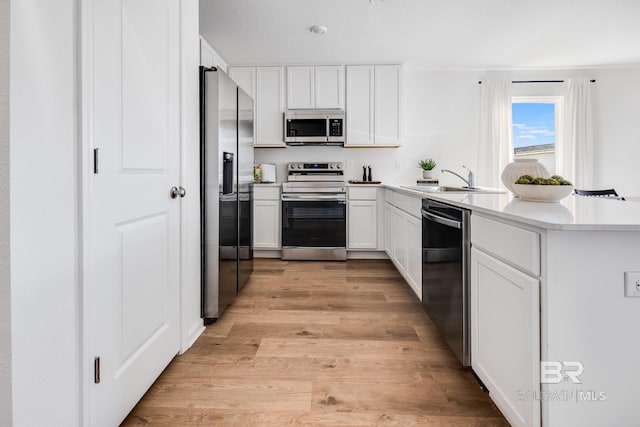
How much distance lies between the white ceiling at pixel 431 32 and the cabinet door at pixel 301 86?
13 centimetres

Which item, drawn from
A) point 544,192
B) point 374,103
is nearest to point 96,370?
point 544,192

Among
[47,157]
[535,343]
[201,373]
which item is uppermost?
[47,157]

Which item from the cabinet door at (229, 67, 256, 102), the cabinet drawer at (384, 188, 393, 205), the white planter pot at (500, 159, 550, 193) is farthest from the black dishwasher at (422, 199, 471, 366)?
the cabinet door at (229, 67, 256, 102)

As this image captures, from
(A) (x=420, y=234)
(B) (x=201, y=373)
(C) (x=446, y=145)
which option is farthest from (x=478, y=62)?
(B) (x=201, y=373)

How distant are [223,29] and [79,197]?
2863 mm

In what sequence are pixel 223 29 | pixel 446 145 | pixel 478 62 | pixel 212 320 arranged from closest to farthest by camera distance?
pixel 212 320, pixel 223 29, pixel 478 62, pixel 446 145

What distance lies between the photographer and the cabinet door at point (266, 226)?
4.09m

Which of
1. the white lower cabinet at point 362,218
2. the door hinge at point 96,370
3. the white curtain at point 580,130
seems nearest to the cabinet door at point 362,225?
the white lower cabinet at point 362,218

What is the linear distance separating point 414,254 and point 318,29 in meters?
2.31

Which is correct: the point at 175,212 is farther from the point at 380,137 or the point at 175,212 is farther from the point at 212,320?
the point at 380,137

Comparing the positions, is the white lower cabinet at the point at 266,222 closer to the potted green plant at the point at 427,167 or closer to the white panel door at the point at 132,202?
the potted green plant at the point at 427,167

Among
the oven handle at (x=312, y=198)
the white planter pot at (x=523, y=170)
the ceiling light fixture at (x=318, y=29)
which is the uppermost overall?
the ceiling light fixture at (x=318, y=29)

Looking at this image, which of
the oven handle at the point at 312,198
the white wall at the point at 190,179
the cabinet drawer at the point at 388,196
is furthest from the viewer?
the oven handle at the point at 312,198

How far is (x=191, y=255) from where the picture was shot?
6.33 ft
